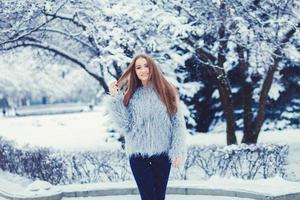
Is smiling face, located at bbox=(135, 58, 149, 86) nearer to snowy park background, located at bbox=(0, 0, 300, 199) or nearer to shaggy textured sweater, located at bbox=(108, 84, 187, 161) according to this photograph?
shaggy textured sweater, located at bbox=(108, 84, 187, 161)

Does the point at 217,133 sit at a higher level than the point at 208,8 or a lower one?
lower

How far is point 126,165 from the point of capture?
9.41 metres

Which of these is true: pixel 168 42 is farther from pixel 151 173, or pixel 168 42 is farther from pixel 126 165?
pixel 151 173

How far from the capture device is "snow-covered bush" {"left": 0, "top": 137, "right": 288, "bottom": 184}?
8766 mm

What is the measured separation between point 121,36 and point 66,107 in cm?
4754

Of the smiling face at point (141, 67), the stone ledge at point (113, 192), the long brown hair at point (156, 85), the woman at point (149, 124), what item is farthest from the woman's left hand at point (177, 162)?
the stone ledge at point (113, 192)

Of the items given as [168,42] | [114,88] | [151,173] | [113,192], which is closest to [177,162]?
[151,173]

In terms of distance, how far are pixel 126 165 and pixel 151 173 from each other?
4.87 meters

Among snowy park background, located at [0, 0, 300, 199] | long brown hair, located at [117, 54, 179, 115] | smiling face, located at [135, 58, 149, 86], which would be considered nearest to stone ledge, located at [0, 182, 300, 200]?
snowy park background, located at [0, 0, 300, 199]

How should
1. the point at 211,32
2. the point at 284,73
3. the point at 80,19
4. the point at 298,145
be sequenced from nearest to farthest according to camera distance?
the point at 80,19, the point at 211,32, the point at 298,145, the point at 284,73

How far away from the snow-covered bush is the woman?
4.04 metres

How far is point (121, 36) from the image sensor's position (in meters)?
9.73

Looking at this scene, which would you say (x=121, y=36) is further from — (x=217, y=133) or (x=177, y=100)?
(x=217, y=133)

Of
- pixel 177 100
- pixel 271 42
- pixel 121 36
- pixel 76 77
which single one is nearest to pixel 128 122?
pixel 177 100
